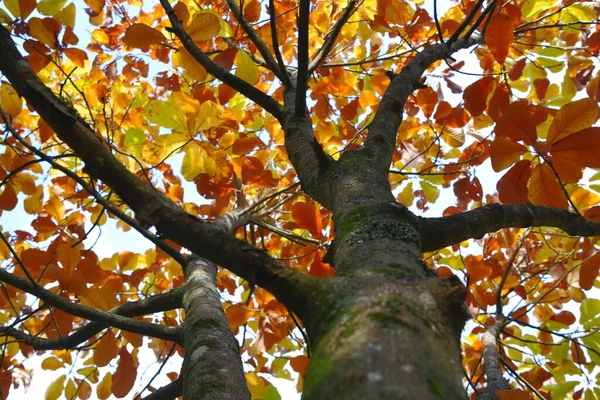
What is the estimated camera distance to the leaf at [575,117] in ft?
4.29

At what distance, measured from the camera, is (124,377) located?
6.36 feet

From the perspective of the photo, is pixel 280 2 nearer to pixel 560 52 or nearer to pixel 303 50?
pixel 303 50

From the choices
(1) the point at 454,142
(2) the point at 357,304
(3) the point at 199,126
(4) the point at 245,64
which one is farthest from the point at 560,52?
(2) the point at 357,304

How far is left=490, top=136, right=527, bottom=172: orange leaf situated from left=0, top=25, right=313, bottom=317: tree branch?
959 millimetres

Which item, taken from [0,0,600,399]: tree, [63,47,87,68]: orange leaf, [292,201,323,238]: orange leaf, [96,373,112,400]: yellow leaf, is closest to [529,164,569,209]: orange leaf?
[0,0,600,399]: tree

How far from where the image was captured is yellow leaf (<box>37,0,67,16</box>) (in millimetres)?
2268

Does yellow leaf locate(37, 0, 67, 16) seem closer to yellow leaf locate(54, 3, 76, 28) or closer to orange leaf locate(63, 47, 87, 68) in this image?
yellow leaf locate(54, 3, 76, 28)

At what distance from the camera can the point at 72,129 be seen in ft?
2.44

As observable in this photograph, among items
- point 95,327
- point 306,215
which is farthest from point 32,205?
point 306,215

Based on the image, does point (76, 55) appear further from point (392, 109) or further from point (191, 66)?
point (392, 109)

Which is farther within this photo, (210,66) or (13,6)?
(13,6)

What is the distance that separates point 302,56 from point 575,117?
848mm

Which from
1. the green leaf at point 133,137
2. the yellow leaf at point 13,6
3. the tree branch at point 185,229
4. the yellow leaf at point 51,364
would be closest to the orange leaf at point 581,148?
the tree branch at point 185,229

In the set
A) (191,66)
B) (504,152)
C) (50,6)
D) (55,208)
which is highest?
(50,6)
